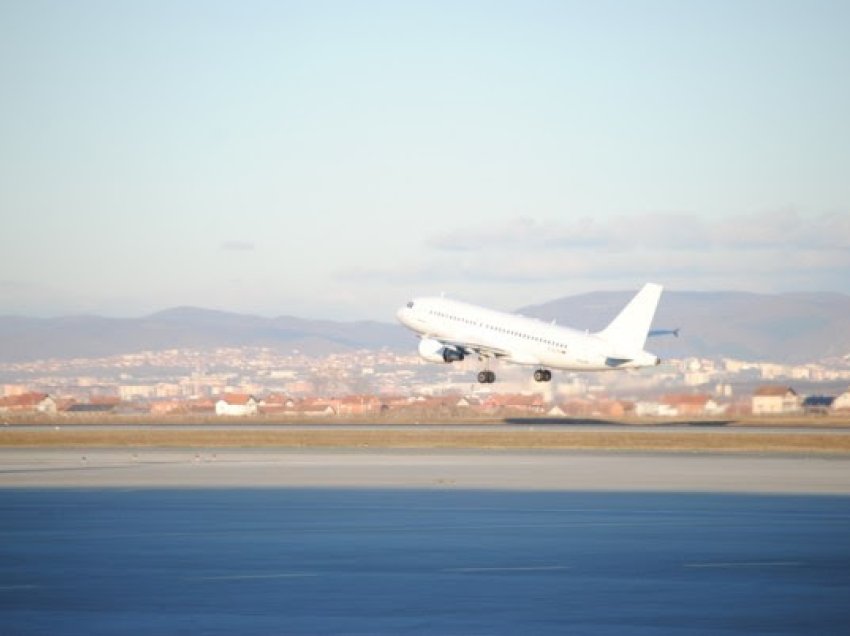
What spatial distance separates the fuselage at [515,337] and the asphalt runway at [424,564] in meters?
57.5

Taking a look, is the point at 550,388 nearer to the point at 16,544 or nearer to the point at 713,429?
the point at 713,429

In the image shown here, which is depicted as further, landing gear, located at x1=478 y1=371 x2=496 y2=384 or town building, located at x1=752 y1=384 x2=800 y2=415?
town building, located at x1=752 y1=384 x2=800 y2=415

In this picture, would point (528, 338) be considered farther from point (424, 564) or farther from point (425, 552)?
point (424, 564)

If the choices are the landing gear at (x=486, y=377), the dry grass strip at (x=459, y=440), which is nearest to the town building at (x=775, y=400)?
the landing gear at (x=486, y=377)

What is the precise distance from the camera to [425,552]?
3091 cm

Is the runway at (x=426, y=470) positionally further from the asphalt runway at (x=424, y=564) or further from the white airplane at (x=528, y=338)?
the white airplane at (x=528, y=338)

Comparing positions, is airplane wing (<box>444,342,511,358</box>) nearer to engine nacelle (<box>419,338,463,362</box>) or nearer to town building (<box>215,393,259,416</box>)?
engine nacelle (<box>419,338,463,362</box>)

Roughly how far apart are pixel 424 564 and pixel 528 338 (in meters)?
78.4

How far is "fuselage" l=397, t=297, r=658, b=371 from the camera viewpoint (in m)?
102

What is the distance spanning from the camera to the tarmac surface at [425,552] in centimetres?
2277

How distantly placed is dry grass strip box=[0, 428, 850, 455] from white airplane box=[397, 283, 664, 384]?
15.7 m

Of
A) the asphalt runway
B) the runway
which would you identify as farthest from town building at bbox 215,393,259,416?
the asphalt runway

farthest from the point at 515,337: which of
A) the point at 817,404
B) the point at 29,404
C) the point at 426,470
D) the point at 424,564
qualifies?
the point at 424,564

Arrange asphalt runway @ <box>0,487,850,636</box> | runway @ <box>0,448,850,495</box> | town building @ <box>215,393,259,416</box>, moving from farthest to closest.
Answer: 1. town building @ <box>215,393,259,416</box>
2. runway @ <box>0,448,850,495</box>
3. asphalt runway @ <box>0,487,850,636</box>
